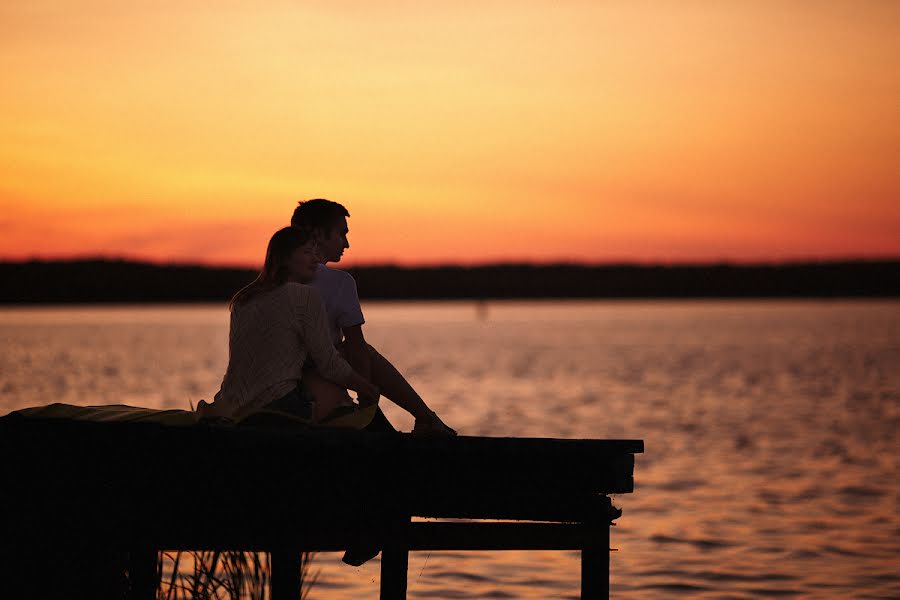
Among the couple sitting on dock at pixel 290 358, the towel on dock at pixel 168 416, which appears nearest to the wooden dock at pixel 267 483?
the towel on dock at pixel 168 416

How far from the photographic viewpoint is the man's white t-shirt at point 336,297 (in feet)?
26.4

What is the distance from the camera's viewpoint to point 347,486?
23.2 feet

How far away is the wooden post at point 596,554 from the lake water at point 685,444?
24.0 feet

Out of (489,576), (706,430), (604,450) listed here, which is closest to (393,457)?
(604,450)

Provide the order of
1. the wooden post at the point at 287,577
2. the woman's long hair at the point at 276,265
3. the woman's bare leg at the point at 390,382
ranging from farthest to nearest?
the wooden post at the point at 287,577, the woman's bare leg at the point at 390,382, the woman's long hair at the point at 276,265

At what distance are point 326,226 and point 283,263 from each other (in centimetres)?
64

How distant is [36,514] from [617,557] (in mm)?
11147

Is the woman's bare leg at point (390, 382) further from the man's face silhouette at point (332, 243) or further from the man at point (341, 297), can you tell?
the man's face silhouette at point (332, 243)

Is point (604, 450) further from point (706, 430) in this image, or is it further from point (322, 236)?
point (706, 430)

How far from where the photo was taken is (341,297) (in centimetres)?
806

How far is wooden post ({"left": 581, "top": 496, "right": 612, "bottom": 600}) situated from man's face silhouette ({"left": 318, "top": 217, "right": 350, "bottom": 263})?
2.22 m

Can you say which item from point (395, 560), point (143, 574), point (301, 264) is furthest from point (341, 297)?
point (143, 574)

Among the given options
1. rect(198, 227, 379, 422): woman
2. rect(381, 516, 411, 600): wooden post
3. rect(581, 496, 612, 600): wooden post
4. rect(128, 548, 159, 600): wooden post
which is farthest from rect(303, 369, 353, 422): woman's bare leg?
rect(128, 548, 159, 600): wooden post

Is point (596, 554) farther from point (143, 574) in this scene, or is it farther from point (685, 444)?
point (685, 444)
